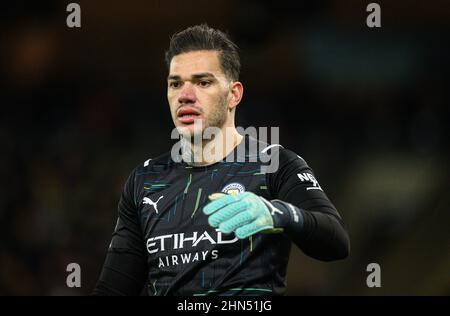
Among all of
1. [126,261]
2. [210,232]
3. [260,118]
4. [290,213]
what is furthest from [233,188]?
[260,118]

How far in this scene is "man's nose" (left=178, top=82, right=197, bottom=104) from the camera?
329 centimetres

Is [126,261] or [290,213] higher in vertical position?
[290,213]

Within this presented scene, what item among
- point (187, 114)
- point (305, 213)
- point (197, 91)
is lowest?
point (305, 213)

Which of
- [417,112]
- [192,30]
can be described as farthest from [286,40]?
[192,30]

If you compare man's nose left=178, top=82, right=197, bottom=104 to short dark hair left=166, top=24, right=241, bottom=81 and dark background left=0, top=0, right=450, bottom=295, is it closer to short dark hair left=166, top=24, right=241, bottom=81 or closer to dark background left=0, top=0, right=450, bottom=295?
short dark hair left=166, top=24, right=241, bottom=81

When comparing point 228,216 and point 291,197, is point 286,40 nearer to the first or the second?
point 291,197

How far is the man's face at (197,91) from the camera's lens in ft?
10.8

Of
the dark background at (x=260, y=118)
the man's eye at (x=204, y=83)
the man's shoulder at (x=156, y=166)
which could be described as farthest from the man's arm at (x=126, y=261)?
the dark background at (x=260, y=118)

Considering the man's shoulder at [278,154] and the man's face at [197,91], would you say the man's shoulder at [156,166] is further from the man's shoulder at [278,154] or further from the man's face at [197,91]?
the man's shoulder at [278,154]

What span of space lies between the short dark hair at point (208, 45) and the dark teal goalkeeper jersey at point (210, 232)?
39 centimetres

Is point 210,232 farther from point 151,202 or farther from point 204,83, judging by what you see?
point 204,83

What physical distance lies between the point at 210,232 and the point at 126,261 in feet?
1.72

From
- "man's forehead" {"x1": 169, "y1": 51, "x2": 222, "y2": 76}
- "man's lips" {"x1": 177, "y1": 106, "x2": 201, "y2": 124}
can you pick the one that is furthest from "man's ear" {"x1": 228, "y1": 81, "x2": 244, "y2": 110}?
"man's lips" {"x1": 177, "y1": 106, "x2": 201, "y2": 124}

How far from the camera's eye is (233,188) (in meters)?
3.17
